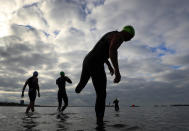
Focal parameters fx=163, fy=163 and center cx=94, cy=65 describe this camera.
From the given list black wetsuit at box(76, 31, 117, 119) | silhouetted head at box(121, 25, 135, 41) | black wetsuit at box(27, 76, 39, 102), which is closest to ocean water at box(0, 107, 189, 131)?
black wetsuit at box(76, 31, 117, 119)

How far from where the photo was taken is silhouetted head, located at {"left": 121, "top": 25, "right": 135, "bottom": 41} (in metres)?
3.25

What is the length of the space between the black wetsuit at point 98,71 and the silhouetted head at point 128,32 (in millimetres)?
355

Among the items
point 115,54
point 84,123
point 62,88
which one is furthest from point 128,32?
point 62,88

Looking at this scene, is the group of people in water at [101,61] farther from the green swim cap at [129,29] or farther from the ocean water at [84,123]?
the ocean water at [84,123]

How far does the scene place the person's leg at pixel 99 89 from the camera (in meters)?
3.50

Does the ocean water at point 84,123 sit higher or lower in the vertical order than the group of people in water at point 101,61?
lower

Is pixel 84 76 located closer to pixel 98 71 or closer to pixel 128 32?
pixel 98 71

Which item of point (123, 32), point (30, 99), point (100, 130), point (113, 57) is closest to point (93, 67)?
point (113, 57)

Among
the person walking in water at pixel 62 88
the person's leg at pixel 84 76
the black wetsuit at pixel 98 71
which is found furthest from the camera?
the person walking in water at pixel 62 88

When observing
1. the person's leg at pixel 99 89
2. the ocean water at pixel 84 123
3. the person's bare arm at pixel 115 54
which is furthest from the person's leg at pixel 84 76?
the ocean water at pixel 84 123

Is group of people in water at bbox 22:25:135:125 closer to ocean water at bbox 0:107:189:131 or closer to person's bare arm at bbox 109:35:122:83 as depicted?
person's bare arm at bbox 109:35:122:83

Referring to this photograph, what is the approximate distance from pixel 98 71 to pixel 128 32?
1030mm

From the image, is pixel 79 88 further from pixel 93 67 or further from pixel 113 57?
pixel 113 57

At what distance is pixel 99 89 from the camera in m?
3.56
